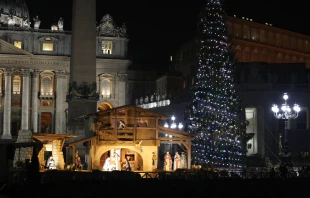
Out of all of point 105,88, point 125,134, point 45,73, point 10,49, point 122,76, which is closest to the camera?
point 125,134

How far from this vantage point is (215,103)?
39562mm

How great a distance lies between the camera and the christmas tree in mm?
39406

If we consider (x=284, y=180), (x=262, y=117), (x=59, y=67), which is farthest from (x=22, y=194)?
(x=59, y=67)

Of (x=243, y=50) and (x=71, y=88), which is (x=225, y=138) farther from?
(x=243, y=50)

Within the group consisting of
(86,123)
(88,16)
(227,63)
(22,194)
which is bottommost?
(22,194)

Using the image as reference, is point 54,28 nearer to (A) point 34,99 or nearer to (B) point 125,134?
(A) point 34,99

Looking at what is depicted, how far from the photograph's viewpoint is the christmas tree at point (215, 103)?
39.4 meters

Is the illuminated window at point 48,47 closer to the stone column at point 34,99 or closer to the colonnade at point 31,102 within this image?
the colonnade at point 31,102

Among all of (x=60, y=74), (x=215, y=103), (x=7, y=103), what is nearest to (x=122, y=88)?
(x=60, y=74)

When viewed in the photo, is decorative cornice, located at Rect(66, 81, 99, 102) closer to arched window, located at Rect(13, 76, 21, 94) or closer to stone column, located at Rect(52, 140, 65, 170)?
A: stone column, located at Rect(52, 140, 65, 170)

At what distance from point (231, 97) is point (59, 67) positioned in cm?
4745

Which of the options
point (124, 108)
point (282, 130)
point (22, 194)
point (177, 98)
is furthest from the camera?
point (177, 98)

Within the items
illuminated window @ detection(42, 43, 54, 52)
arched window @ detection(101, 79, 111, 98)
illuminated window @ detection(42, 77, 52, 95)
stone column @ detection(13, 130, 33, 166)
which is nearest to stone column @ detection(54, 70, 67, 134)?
illuminated window @ detection(42, 77, 52, 95)

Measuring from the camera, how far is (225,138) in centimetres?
3947
